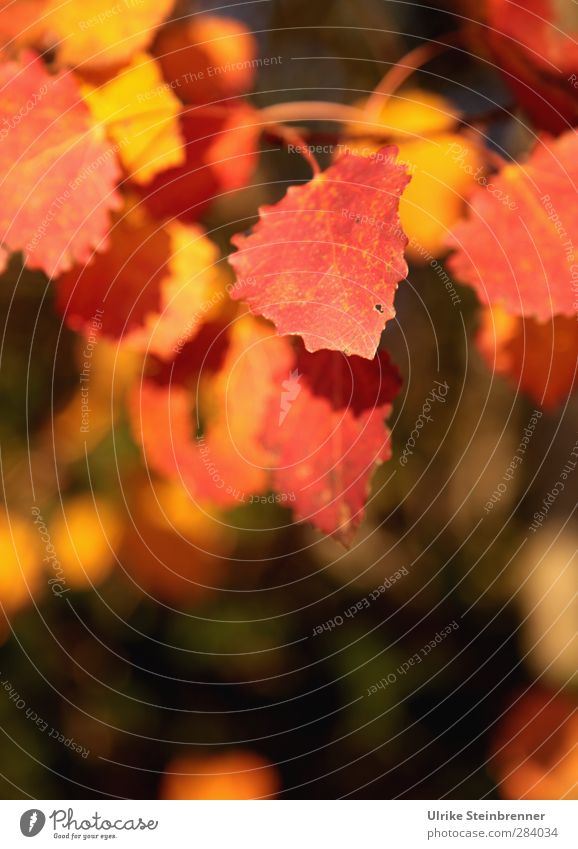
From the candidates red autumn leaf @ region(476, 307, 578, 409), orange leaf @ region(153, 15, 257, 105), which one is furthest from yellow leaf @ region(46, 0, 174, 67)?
red autumn leaf @ region(476, 307, 578, 409)

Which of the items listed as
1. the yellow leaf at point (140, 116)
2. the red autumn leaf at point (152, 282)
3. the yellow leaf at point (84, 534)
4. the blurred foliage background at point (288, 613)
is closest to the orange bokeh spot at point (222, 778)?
the blurred foliage background at point (288, 613)

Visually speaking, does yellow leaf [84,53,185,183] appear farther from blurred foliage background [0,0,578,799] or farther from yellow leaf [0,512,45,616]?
yellow leaf [0,512,45,616]

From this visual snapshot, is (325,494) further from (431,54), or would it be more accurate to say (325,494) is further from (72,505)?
(431,54)

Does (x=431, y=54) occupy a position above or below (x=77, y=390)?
above
